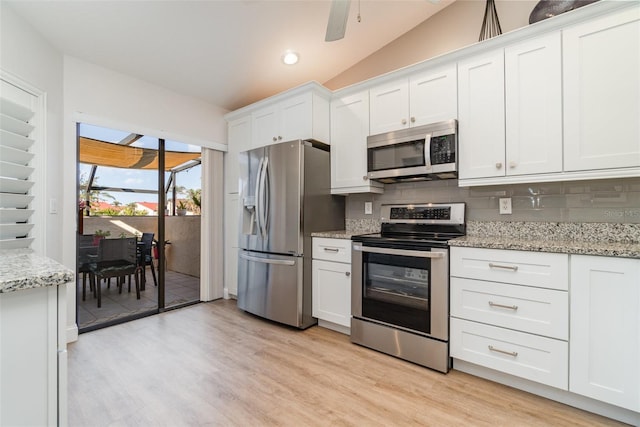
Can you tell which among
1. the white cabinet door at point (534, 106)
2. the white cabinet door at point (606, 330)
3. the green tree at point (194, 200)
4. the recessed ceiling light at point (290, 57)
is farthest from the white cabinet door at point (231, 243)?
the white cabinet door at point (606, 330)

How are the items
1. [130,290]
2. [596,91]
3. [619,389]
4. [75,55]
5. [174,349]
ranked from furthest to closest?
[130,290] → [75,55] → [174,349] → [596,91] → [619,389]

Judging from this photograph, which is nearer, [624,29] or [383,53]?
[624,29]

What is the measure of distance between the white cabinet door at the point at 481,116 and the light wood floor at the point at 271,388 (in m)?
1.51

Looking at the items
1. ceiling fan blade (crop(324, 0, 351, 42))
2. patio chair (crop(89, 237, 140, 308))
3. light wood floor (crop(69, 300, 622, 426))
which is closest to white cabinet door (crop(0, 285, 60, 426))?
light wood floor (crop(69, 300, 622, 426))

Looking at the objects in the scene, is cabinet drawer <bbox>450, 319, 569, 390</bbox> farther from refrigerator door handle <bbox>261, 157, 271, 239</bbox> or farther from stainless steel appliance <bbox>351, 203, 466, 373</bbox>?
refrigerator door handle <bbox>261, 157, 271, 239</bbox>

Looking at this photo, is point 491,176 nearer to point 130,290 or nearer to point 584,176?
point 584,176

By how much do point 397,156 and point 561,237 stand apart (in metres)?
1.34

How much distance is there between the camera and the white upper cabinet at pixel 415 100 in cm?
232

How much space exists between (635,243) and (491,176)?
913 millimetres

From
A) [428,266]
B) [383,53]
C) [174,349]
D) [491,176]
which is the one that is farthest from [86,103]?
[491,176]

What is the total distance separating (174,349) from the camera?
2387 mm

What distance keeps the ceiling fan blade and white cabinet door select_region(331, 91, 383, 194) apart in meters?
0.88

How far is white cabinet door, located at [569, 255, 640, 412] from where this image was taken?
4.83ft

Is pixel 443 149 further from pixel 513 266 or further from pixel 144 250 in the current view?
pixel 144 250
